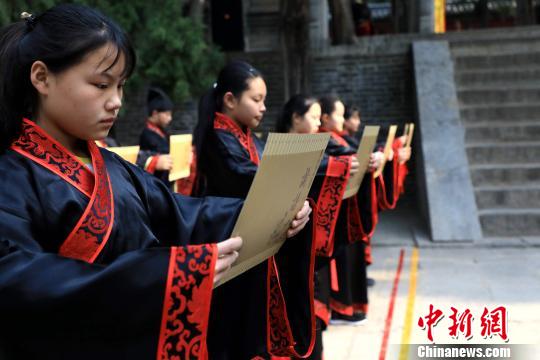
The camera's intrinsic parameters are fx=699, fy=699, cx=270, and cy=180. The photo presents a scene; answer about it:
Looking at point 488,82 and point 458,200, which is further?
point 488,82

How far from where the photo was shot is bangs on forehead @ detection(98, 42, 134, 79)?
160cm

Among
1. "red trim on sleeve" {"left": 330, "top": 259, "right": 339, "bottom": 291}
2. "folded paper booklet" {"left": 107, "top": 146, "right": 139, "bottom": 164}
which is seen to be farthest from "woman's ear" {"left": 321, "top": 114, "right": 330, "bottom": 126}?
"folded paper booklet" {"left": 107, "top": 146, "right": 139, "bottom": 164}

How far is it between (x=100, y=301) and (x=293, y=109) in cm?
286

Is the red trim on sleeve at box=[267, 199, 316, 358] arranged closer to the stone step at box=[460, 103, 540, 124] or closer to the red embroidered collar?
the red embroidered collar

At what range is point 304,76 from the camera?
1034 centimetres

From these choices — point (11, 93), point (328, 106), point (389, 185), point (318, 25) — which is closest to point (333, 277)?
point (389, 185)

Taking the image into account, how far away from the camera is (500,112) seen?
9539mm

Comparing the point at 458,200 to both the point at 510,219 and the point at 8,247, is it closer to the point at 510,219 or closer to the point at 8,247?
the point at 510,219

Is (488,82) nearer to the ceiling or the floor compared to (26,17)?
nearer to the ceiling

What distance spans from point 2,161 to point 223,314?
0.81m

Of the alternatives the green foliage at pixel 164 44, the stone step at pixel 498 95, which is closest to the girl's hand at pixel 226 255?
the green foliage at pixel 164 44

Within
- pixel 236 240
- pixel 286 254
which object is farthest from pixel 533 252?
pixel 236 240

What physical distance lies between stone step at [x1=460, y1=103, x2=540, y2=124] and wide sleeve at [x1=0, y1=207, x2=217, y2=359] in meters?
8.59

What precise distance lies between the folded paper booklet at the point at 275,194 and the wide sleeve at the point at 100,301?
17 centimetres
